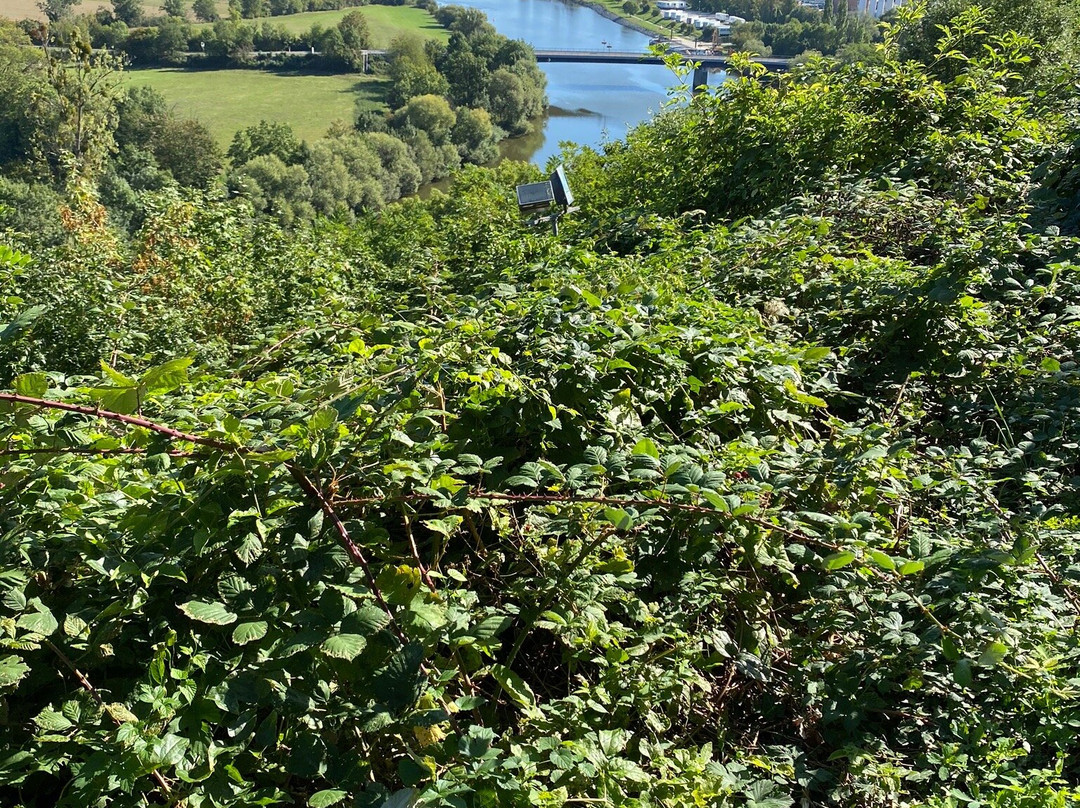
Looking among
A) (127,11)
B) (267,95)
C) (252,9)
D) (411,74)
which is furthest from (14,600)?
(252,9)

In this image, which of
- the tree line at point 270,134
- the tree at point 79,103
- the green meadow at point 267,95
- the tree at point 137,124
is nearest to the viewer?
the tree at point 79,103

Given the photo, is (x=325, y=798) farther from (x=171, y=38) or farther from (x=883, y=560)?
(x=171, y=38)

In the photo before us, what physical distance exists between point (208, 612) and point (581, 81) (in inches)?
2555

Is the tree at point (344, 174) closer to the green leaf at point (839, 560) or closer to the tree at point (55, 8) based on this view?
the tree at point (55, 8)

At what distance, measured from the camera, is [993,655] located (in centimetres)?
157

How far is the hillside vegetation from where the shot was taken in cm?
135

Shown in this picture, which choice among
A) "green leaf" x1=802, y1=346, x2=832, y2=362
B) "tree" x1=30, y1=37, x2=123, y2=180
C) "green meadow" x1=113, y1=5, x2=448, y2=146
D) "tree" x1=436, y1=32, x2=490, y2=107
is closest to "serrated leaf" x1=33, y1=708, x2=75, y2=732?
"green leaf" x1=802, y1=346, x2=832, y2=362

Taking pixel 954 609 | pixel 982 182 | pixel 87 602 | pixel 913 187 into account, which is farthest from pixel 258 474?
pixel 982 182

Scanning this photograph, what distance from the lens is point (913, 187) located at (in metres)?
4.27

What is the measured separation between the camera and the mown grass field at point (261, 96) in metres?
51.3

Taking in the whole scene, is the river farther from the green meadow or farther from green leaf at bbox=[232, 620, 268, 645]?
green leaf at bbox=[232, 620, 268, 645]

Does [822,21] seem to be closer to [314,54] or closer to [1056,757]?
[314,54]

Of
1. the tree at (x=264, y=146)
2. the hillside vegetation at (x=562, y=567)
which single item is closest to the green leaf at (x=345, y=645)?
the hillside vegetation at (x=562, y=567)

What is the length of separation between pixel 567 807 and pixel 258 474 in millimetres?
767
